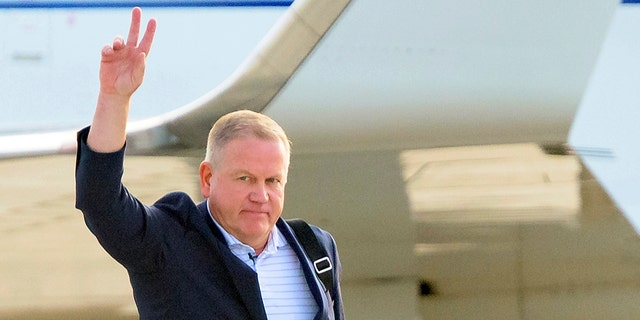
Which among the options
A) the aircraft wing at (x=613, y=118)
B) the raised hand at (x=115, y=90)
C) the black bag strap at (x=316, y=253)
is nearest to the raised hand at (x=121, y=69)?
the raised hand at (x=115, y=90)

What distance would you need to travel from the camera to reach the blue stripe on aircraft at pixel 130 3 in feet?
10.9

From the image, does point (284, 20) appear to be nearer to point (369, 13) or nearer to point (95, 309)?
point (369, 13)

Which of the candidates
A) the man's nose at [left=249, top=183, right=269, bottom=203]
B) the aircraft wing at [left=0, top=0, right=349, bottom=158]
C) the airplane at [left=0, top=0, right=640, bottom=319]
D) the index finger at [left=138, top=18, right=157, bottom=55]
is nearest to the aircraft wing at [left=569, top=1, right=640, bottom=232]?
the airplane at [left=0, top=0, right=640, bottom=319]

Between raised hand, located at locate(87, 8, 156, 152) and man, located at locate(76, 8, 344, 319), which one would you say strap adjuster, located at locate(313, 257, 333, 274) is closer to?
man, located at locate(76, 8, 344, 319)

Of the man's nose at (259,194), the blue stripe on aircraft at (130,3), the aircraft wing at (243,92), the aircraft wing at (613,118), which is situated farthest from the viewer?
the blue stripe on aircraft at (130,3)

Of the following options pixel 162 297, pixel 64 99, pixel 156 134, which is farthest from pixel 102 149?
pixel 64 99

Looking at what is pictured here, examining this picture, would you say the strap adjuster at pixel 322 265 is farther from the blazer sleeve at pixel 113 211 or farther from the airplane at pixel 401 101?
the airplane at pixel 401 101

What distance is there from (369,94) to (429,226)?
1.76 ft

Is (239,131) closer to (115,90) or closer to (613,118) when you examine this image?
→ (115,90)

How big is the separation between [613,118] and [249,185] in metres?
1.81

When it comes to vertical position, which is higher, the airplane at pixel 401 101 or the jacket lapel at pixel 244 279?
the jacket lapel at pixel 244 279

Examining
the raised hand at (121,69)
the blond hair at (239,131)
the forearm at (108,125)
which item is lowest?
the blond hair at (239,131)

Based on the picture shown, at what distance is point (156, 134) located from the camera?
2932 mm

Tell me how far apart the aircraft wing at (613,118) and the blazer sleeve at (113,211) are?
1.86 metres
